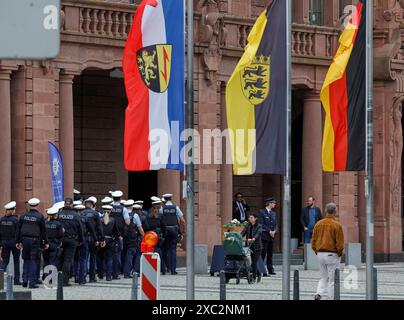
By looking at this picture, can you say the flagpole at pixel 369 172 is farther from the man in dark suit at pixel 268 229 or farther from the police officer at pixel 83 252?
the man in dark suit at pixel 268 229

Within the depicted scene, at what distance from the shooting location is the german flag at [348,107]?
2208cm

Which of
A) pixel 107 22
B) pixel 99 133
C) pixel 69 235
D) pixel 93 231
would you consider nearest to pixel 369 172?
pixel 69 235

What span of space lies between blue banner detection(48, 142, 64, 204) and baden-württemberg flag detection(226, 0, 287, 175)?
11479 millimetres

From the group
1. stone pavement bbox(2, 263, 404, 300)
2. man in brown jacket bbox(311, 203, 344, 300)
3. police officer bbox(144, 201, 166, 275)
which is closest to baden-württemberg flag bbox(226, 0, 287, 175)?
man in brown jacket bbox(311, 203, 344, 300)

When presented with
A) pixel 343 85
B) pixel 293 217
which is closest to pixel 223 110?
pixel 293 217

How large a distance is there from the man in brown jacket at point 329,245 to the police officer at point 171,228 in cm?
1014

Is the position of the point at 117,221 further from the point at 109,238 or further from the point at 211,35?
the point at 211,35

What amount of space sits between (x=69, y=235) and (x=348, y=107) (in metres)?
9.64

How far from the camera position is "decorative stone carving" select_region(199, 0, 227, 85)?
3988cm

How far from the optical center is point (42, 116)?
36.0 m

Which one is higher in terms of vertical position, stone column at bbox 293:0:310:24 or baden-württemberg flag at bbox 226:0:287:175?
stone column at bbox 293:0:310:24

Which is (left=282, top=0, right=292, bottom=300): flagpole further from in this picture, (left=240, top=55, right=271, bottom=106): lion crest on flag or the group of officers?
the group of officers
